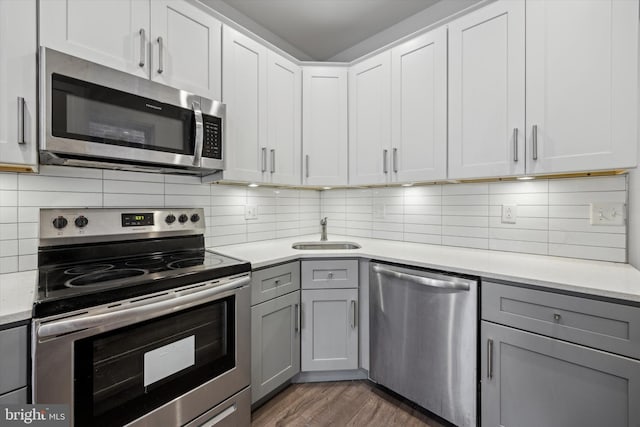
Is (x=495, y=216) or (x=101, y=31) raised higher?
(x=101, y=31)

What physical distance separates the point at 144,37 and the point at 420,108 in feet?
5.34

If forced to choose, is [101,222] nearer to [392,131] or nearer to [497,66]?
[392,131]

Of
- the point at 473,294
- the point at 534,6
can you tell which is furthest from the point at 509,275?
the point at 534,6

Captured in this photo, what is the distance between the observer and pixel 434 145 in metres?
1.82

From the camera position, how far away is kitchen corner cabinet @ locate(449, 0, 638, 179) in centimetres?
125

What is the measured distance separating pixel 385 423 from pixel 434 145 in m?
1.68

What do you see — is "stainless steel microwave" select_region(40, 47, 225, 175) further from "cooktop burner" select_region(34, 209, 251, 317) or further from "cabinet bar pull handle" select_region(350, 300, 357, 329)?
"cabinet bar pull handle" select_region(350, 300, 357, 329)

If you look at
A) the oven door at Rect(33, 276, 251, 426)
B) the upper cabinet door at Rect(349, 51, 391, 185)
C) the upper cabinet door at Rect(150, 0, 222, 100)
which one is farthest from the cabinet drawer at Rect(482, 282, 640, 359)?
the upper cabinet door at Rect(150, 0, 222, 100)

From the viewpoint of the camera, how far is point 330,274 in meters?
1.86

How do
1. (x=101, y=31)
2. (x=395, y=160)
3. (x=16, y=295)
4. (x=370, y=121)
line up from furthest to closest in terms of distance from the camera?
(x=370, y=121)
(x=395, y=160)
(x=101, y=31)
(x=16, y=295)

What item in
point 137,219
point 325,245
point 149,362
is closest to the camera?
point 149,362

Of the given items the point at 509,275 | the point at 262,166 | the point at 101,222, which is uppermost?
the point at 262,166

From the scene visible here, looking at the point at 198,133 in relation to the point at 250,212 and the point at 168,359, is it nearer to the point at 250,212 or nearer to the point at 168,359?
the point at 250,212

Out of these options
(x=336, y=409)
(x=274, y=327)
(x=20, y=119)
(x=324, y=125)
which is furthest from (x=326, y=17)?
(x=336, y=409)
